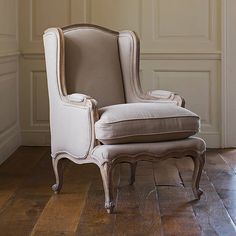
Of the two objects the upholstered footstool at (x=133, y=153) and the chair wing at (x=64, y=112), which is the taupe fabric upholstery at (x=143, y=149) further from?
the chair wing at (x=64, y=112)

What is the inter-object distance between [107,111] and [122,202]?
1.65ft

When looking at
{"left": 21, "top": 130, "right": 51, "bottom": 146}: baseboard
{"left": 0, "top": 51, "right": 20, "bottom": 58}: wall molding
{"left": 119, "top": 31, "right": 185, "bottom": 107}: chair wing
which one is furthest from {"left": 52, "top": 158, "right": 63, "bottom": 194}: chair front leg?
{"left": 21, "top": 130, "right": 51, "bottom": 146}: baseboard

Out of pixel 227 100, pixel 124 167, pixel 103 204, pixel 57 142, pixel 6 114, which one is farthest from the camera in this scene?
pixel 227 100

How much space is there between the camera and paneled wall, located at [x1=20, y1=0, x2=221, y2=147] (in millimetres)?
4090

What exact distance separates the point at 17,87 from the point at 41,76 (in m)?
0.22

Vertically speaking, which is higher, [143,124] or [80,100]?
[80,100]

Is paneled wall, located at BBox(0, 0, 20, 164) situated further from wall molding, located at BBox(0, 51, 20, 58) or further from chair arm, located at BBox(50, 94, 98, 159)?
chair arm, located at BBox(50, 94, 98, 159)

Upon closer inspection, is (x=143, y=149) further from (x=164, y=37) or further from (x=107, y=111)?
(x=164, y=37)

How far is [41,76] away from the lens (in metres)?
4.24

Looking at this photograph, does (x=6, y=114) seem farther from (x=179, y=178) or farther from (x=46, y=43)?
(x=179, y=178)

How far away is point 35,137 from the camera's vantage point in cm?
429

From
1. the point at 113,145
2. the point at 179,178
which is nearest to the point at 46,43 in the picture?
the point at 113,145

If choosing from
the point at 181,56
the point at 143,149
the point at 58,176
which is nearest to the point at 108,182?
the point at 143,149

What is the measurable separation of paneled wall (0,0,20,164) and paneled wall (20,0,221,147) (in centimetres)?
15
